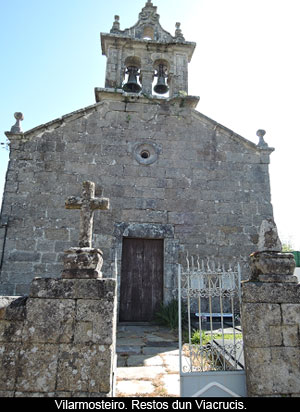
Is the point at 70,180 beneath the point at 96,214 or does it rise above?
above

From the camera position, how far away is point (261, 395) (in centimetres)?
281

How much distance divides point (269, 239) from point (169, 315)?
3905 millimetres

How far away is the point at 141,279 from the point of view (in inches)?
275

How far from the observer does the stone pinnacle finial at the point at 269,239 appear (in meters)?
3.27

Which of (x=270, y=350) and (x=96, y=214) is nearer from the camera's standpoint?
(x=270, y=350)

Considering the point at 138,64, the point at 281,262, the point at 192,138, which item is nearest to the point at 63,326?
the point at 281,262

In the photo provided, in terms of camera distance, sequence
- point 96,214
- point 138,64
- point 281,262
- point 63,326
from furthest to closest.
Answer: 1. point 138,64
2. point 96,214
3. point 281,262
4. point 63,326

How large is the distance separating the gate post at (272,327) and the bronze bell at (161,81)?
21.8 feet

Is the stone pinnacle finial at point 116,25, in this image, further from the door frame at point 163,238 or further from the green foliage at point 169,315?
the green foliage at point 169,315

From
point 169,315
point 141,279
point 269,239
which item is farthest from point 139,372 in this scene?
point 141,279

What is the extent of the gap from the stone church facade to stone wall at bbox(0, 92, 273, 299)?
24 millimetres

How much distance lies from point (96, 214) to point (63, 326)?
171 inches
